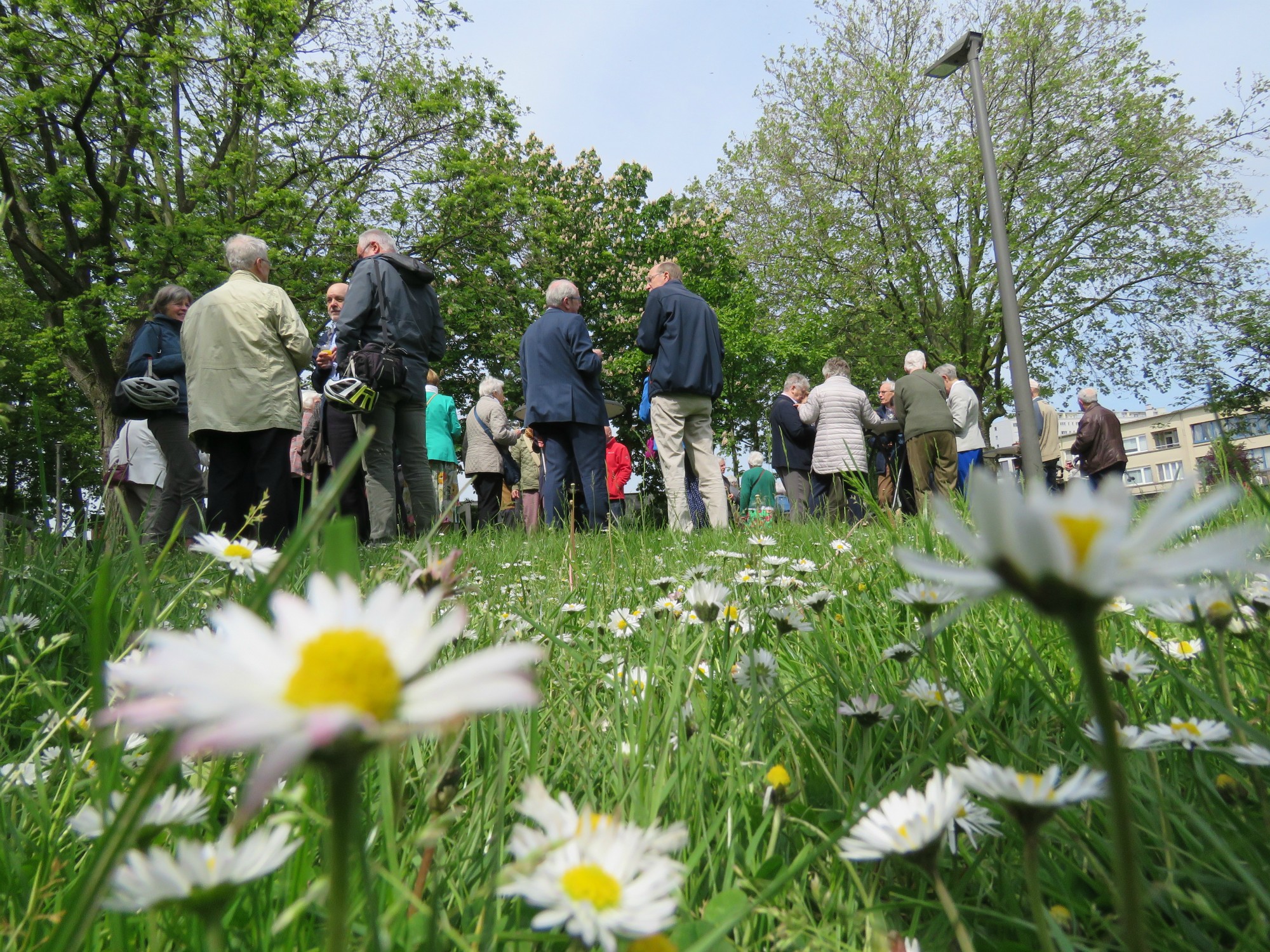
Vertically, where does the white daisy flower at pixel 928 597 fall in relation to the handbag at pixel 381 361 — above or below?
below

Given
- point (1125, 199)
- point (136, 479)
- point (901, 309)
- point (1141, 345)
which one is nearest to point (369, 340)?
point (136, 479)

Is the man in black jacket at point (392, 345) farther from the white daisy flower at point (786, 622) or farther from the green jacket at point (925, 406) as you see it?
the green jacket at point (925, 406)

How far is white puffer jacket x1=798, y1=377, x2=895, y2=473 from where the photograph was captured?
7625 mm

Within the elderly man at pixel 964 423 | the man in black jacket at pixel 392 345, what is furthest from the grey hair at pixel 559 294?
the elderly man at pixel 964 423

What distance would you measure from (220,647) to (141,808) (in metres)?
0.12

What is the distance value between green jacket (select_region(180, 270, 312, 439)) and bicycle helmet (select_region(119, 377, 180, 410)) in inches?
21.8

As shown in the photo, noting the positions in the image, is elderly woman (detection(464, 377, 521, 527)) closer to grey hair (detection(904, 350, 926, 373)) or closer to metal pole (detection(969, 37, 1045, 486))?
grey hair (detection(904, 350, 926, 373))

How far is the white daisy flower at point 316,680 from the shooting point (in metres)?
0.26

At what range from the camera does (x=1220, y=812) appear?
2.64ft

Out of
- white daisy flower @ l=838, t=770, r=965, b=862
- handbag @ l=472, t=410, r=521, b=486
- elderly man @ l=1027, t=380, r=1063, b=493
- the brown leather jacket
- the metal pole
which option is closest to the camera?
white daisy flower @ l=838, t=770, r=965, b=862

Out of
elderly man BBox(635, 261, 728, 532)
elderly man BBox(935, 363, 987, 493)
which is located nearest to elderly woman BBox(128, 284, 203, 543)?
elderly man BBox(635, 261, 728, 532)

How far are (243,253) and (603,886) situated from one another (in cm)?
519

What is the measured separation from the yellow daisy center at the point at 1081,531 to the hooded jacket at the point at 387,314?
5147mm

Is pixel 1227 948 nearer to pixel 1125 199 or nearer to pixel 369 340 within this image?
pixel 369 340
